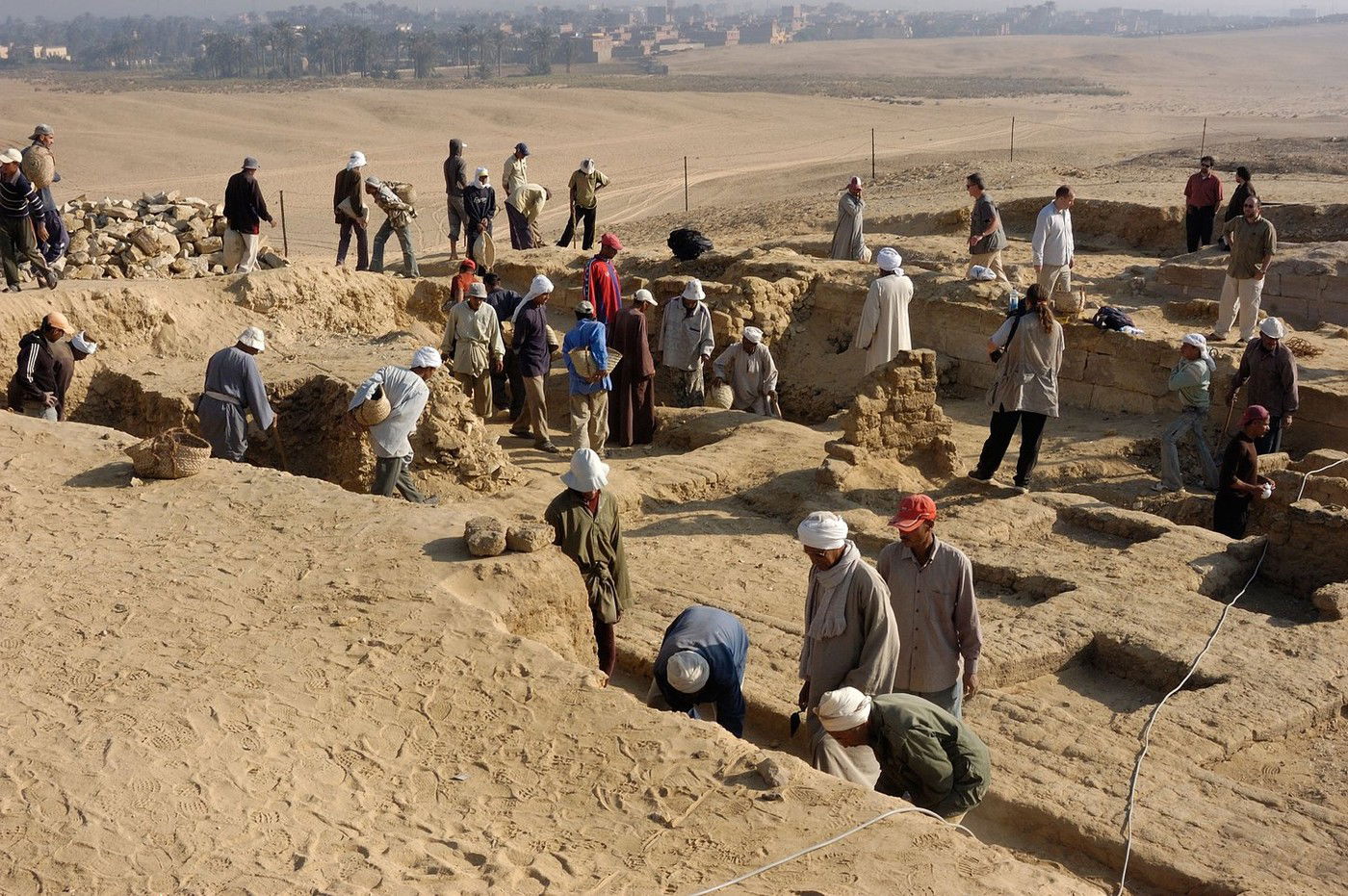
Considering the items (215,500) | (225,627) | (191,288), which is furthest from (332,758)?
(191,288)

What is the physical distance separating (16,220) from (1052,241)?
9.83 m

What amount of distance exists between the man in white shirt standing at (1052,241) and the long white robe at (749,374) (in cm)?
294

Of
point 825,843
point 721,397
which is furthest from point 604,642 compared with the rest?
point 721,397

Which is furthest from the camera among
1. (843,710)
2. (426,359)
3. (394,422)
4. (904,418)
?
(904,418)

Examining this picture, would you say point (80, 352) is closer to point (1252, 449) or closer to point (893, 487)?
point (893, 487)

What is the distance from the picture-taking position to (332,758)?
564 centimetres

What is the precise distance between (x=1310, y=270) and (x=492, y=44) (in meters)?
90.3

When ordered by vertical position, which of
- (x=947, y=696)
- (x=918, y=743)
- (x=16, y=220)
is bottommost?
(x=947, y=696)

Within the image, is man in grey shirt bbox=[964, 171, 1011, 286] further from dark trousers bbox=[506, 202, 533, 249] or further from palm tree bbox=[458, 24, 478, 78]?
palm tree bbox=[458, 24, 478, 78]

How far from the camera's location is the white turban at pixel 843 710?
5.09 meters

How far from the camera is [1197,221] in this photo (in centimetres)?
1770

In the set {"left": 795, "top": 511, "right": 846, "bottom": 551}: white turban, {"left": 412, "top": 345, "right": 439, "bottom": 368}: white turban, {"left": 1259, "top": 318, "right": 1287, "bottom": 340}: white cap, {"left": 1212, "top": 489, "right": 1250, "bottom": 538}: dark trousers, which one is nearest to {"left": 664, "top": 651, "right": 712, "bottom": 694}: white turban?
{"left": 795, "top": 511, "right": 846, "bottom": 551}: white turban

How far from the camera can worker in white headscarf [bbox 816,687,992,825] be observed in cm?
509

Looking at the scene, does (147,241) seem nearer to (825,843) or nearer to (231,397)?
(231,397)
